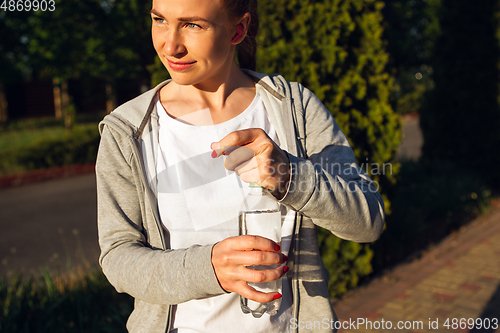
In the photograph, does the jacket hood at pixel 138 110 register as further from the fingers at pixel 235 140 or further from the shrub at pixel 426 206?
the shrub at pixel 426 206

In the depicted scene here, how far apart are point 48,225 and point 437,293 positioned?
587 cm

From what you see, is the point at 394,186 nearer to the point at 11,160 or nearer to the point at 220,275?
the point at 220,275

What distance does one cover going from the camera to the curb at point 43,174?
1001 cm

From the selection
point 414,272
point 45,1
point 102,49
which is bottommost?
point 414,272

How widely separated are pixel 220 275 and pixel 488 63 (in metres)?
8.28

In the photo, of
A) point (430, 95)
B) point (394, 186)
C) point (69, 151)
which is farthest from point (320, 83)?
point (69, 151)

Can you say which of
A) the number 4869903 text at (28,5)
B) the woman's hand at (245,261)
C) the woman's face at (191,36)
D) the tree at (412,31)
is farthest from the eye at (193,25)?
the tree at (412,31)

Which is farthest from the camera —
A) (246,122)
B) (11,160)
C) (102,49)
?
(11,160)

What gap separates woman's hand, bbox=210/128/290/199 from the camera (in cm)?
96

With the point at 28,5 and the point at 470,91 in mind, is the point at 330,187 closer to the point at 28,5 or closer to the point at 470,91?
the point at 470,91

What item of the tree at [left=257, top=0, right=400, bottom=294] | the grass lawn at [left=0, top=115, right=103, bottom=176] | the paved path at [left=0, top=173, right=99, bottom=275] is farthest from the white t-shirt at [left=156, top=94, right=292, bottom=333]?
the grass lawn at [left=0, top=115, right=103, bottom=176]

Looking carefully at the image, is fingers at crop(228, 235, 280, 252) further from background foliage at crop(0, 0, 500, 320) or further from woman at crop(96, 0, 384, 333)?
background foliage at crop(0, 0, 500, 320)

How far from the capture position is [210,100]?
1.40 meters

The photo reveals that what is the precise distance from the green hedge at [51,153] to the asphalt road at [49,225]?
866 millimetres
